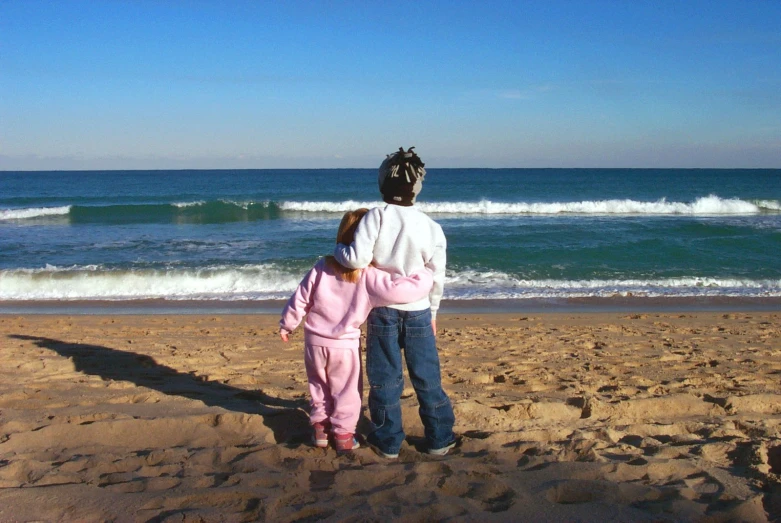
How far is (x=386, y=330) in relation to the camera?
335cm

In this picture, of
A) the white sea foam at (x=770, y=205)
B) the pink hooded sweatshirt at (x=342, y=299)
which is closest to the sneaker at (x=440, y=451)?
the pink hooded sweatshirt at (x=342, y=299)

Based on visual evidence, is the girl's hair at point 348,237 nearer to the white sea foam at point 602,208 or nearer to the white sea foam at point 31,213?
the white sea foam at point 602,208

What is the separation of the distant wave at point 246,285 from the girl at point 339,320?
7457 millimetres

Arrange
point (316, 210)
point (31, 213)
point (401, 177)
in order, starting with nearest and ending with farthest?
point (401, 177) → point (31, 213) → point (316, 210)

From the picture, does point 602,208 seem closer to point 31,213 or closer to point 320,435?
point 31,213

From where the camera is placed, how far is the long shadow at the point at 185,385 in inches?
153

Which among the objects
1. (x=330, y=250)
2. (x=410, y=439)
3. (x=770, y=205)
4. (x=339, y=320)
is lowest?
(x=330, y=250)

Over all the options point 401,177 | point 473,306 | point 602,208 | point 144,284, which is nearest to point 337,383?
point 401,177

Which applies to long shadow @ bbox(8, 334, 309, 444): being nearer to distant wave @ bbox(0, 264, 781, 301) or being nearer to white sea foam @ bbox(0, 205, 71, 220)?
distant wave @ bbox(0, 264, 781, 301)

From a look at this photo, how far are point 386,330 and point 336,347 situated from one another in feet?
0.93

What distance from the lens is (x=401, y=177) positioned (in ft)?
10.6

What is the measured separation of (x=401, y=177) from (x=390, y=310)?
0.68 meters

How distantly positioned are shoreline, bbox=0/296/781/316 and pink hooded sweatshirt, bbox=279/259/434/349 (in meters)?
6.31

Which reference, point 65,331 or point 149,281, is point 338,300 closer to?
point 65,331
